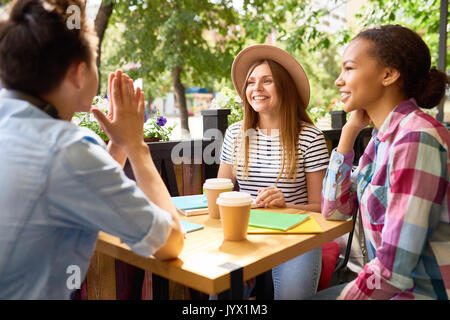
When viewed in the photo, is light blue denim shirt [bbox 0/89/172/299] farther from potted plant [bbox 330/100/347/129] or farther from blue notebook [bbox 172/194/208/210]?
potted plant [bbox 330/100/347/129]

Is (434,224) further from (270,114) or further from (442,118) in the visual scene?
(442,118)

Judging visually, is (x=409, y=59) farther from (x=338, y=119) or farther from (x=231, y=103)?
(x=338, y=119)

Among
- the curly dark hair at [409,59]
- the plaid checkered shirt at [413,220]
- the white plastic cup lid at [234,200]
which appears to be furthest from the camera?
the curly dark hair at [409,59]

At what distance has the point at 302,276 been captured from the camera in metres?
1.80

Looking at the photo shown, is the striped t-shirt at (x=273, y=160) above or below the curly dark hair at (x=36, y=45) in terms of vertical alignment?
below

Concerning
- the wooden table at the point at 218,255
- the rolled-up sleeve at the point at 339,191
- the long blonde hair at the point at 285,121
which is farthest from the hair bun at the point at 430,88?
the long blonde hair at the point at 285,121

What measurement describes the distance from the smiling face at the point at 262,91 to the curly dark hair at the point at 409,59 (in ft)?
2.89

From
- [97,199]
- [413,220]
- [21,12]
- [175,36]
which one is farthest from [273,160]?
[175,36]

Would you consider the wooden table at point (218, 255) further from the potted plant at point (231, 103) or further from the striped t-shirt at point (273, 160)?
the potted plant at point (231, 103)

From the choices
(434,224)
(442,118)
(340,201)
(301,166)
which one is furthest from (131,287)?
(442,118)

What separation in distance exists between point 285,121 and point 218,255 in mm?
1317

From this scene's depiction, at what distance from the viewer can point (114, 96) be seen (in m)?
1.26

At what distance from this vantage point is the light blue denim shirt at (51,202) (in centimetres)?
90
